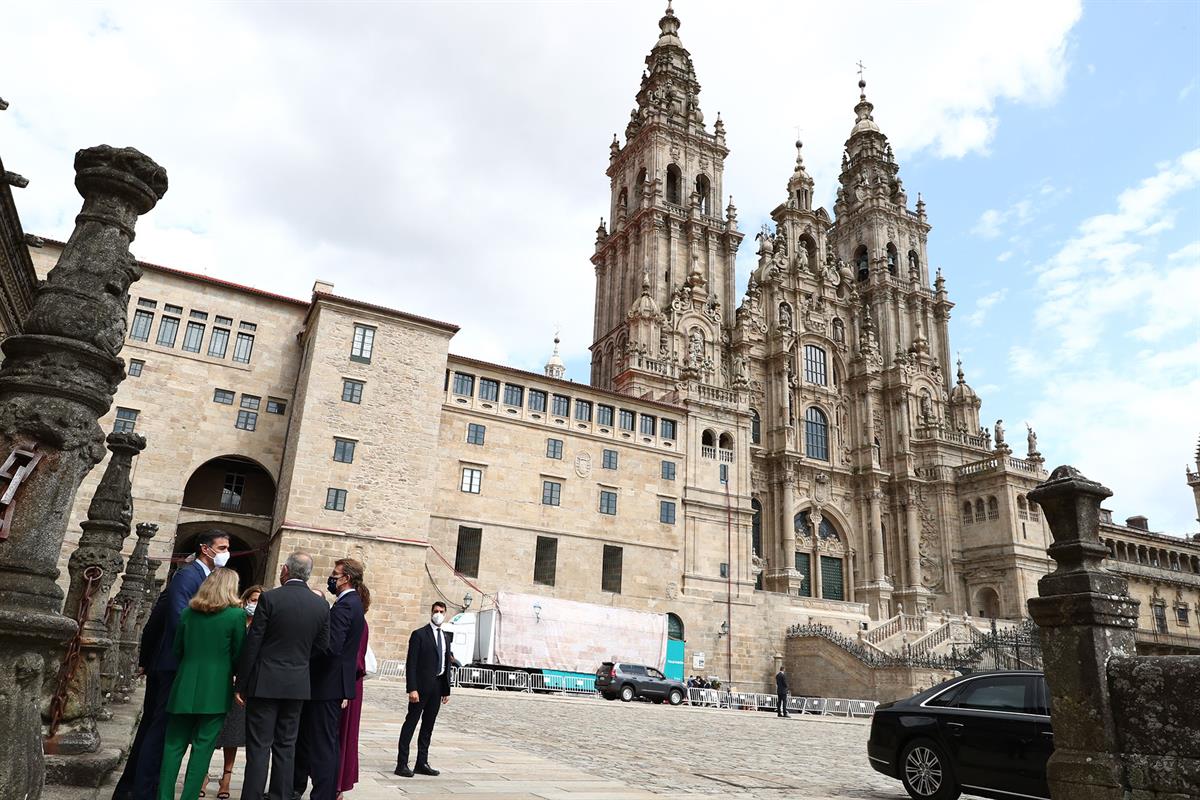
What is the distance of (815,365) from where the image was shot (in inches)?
2173

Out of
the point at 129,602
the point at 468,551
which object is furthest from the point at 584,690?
the point at 129,602

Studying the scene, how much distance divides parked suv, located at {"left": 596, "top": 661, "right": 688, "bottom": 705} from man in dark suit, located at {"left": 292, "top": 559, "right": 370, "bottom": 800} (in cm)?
2255

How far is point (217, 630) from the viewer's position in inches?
235

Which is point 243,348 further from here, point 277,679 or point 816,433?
point 816,433

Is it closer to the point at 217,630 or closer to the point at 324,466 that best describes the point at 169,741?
the point at 217,630

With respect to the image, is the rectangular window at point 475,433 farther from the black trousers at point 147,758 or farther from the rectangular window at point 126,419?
the black trousers at point 147,758

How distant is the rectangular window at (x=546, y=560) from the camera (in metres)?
35.2

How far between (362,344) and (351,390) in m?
2.06

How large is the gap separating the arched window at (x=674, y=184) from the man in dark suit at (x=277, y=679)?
5127 centimetres

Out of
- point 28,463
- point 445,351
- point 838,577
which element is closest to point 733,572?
point 838,577

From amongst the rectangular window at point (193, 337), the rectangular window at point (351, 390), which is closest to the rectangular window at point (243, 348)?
the rectangular window at point (193, 337)

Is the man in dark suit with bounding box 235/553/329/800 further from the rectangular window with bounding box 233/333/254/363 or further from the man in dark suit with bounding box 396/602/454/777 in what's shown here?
the rectangular window with bounding box 233/333/254/363

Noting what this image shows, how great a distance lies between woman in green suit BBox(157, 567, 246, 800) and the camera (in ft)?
18.8

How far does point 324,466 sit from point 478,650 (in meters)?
9.23
